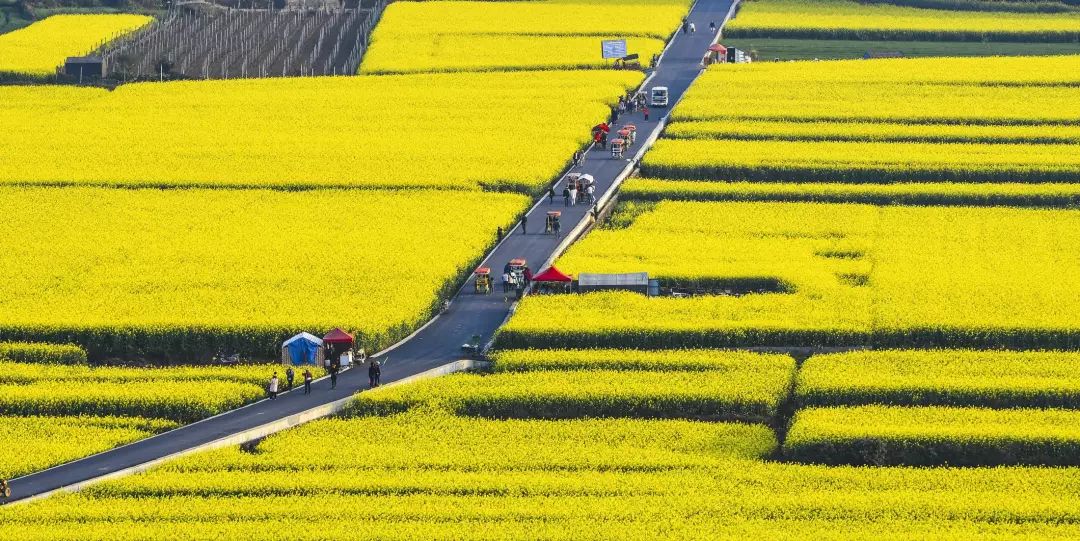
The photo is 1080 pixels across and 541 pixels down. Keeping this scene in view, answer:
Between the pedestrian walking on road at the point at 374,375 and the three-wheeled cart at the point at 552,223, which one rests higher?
the three-wheeled cart at the point at 552,223

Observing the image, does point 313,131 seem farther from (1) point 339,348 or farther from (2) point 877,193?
(1) point 339,348

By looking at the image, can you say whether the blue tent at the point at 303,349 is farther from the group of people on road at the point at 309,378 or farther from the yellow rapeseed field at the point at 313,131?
the yellow rapeseed field at the point at 313,131

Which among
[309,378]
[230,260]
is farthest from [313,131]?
[309,378]

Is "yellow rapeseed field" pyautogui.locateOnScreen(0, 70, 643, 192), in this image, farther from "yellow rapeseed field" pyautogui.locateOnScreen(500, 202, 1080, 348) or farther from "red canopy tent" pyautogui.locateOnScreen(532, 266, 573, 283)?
"red canopy tent" pyautogui.locateOnScreen(532, 266, 573, 283)

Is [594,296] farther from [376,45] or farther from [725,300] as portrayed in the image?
[376,45]

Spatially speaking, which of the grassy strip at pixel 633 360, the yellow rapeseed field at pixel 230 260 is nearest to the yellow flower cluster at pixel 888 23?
the yellow rapeseed field at pixel 230 260
